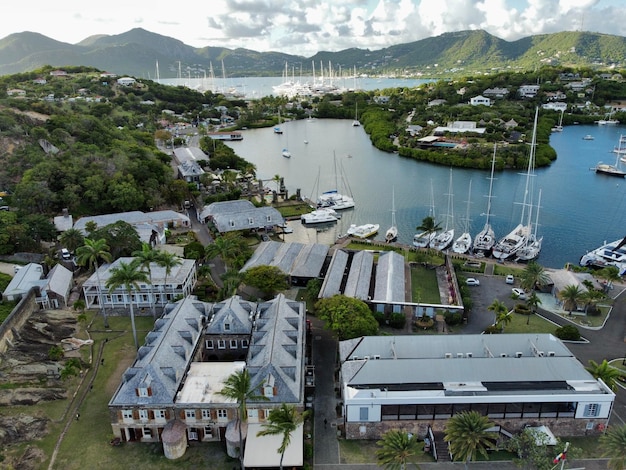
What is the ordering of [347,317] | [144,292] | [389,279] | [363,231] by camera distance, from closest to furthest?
[347,317] → [144,292] → [389,279] → [363,231]

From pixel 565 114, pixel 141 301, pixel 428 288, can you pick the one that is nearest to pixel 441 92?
pixel 565 114

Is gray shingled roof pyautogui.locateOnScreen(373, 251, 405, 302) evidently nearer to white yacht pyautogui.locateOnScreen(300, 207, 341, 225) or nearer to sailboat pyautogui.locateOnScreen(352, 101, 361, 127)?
white yacht pyautogui.locateOnScreen(300, 207, 341, 225)

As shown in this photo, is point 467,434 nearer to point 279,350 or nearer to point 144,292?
point 279,350

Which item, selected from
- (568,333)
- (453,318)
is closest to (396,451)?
(453,318)

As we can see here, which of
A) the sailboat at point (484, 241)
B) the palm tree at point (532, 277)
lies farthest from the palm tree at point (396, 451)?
the sailboat at point (484, 241)

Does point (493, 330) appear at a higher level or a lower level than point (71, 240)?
lower

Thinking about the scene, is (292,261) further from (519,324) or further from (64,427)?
(64,427)
